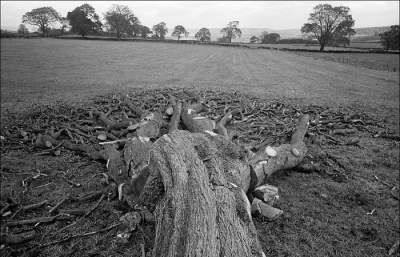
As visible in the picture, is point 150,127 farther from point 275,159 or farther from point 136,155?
point 275,159

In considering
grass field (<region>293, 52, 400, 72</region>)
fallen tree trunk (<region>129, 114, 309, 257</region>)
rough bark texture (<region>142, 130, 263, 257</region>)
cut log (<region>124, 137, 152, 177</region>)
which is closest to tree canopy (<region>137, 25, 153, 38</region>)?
grass field (<region>293, 52, 400, 72</region>)

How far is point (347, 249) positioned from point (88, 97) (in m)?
10.4

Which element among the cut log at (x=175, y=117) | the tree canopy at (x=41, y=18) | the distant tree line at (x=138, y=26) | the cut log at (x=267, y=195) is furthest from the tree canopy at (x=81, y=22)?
the cut log at (x=267, y=195)

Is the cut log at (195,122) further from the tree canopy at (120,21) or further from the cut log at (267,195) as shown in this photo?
the tree canopy at (120,21)

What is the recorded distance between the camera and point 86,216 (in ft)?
11.8

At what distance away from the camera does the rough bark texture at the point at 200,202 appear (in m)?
2.24

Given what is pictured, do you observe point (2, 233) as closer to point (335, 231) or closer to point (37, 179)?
point (37, 179)

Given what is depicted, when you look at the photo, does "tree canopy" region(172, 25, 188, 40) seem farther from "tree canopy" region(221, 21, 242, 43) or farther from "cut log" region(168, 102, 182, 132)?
"cut log" region(168, 102, 182, 132)

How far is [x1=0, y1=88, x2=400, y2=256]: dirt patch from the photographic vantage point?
3.16 metres

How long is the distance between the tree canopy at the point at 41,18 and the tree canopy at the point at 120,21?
51.0ft

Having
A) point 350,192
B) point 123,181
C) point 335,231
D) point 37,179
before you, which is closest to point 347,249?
point 335,231

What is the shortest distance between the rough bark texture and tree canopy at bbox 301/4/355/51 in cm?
5659

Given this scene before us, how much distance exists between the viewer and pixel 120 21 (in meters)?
72.2

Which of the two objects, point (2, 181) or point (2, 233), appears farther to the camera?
point (2, 181)
